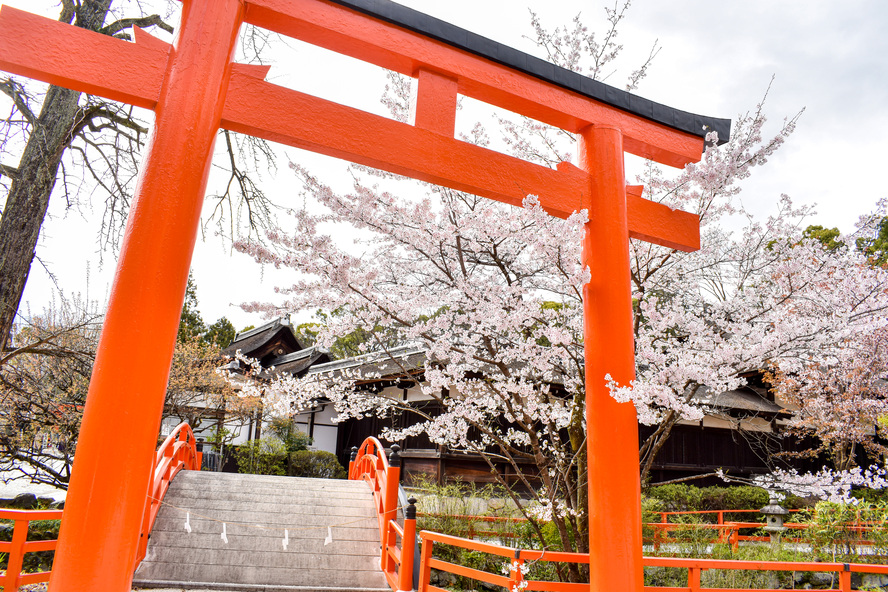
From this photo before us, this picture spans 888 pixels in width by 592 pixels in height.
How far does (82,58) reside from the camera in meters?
2.79

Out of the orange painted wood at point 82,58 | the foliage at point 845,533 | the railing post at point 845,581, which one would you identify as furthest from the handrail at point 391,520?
the foliage at point 845,533

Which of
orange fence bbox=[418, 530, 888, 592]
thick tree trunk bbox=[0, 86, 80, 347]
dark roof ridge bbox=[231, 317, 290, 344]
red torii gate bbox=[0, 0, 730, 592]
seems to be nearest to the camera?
red torii gate bbox=[0, 0, 730, 592]

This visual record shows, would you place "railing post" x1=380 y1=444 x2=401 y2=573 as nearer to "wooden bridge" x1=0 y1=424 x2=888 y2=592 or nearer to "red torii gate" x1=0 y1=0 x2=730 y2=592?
"wooden bridge" x1=0 y1=424 x2=888 y2=592

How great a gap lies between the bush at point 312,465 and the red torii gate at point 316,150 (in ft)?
33.6

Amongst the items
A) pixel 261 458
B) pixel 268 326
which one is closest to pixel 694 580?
pixel 261 458

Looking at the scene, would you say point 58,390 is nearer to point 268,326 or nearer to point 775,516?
point 268,326

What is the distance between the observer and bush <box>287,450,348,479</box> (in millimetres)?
12422

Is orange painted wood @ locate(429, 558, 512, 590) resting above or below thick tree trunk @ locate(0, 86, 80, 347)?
below

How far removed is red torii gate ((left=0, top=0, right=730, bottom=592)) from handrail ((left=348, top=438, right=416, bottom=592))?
231cm

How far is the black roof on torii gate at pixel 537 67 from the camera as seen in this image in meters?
3.44

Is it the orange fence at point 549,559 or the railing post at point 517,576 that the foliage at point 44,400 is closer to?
the orange fence at point 549,559

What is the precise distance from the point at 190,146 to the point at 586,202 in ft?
8.86

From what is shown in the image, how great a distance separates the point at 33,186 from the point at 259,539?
4.56 metres

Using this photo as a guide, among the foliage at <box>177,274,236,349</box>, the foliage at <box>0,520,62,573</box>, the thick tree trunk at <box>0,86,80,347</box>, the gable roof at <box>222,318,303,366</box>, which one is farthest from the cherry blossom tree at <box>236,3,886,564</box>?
the foliage at <box>177,274,236,349</box>
